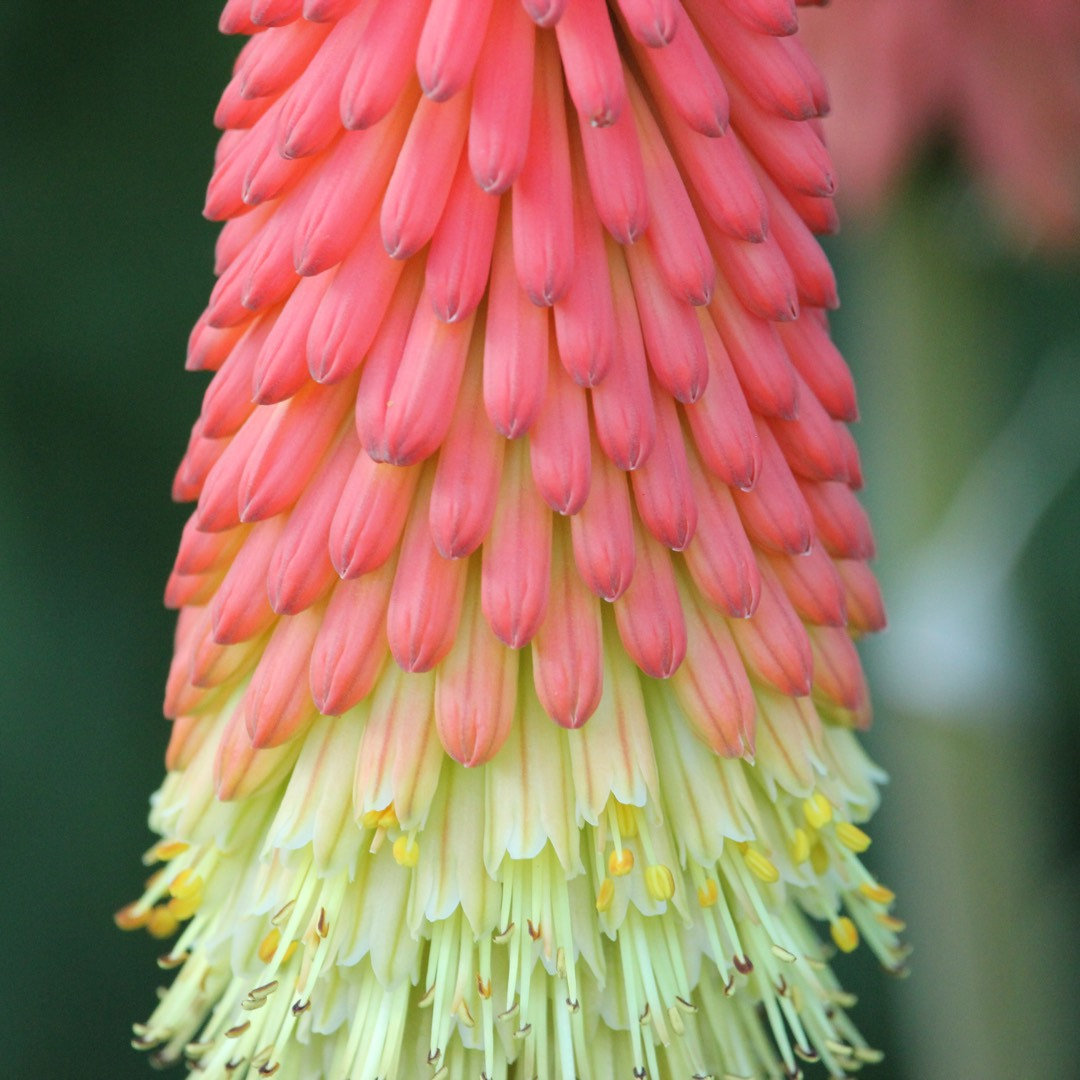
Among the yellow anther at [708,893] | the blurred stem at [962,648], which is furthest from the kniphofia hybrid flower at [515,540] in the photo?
the blurred stem at [962,648]

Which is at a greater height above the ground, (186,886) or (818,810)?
(818,810)

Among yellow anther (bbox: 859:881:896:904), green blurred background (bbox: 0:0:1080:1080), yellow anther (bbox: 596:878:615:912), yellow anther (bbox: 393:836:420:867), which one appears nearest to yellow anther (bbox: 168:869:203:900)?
yellow anther (bbox: 393:836:420:867)

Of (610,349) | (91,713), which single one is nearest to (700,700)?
(610,349)

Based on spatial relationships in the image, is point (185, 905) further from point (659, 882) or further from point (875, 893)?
point (875, 893)

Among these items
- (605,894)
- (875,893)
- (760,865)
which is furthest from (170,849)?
(875,893)

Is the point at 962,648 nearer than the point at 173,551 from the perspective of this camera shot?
Yes

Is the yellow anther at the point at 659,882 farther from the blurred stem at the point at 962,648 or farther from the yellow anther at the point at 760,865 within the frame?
the blurred stem at the point at 962,648
